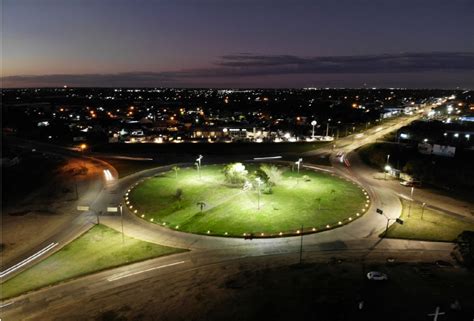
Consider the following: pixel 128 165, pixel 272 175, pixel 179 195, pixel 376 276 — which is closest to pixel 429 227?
pixel 376 276

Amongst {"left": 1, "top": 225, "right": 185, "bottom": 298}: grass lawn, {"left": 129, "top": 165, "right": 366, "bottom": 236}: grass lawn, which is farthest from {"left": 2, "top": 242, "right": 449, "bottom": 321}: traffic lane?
{"left": 129, "top": 165, "right": 366, "bottom": 236}: grass lawn

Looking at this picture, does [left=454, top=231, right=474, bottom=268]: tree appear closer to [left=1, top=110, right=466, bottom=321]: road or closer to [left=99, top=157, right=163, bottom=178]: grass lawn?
[left=1, top=110, right=466, bottom=321]: road

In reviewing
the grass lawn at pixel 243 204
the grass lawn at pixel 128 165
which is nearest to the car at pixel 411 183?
the grass lawn at pixel 243 204

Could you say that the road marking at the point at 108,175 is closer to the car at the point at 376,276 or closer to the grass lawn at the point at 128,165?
the grass lawn at the point at 128,165

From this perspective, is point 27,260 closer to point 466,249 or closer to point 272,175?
point 272,175

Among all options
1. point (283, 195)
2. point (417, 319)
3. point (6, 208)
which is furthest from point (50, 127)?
point (417, 319)

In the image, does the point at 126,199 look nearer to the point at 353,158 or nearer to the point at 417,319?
the point at 417,319
